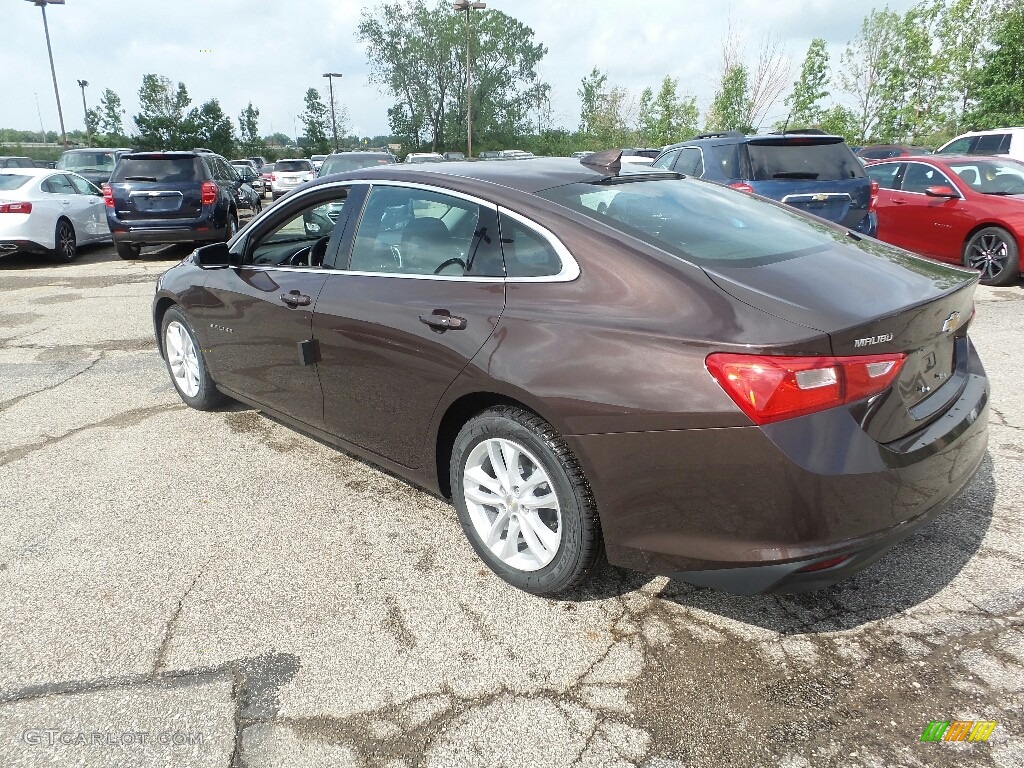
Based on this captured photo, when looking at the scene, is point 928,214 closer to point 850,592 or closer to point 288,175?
point 850,592

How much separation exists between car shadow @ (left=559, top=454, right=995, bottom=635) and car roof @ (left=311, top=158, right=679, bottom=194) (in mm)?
1593

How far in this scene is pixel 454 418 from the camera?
3014mm

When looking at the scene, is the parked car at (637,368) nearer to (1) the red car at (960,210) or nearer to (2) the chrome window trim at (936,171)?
(1) the red car at (960,210)

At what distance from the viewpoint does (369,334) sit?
10.6 ft

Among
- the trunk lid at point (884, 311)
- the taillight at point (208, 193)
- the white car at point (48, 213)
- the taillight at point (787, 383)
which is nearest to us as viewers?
the taillight at point (787, 383)

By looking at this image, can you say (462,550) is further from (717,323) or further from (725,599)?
(717,323)

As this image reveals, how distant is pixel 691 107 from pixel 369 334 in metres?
35.7

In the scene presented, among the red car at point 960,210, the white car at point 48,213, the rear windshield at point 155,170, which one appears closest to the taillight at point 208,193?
the rear windshield at point 155,170

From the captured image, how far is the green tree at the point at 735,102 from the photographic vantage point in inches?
1182

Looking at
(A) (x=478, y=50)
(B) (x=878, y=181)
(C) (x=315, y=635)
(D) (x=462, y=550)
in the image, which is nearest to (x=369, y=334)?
(D) (x=462, y=550)

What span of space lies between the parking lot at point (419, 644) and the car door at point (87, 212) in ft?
35.4

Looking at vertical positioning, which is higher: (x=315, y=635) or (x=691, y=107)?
(x=691, y=107)

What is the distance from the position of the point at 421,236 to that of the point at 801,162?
601cm

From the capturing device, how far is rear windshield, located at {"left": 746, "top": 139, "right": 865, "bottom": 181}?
7.82m
